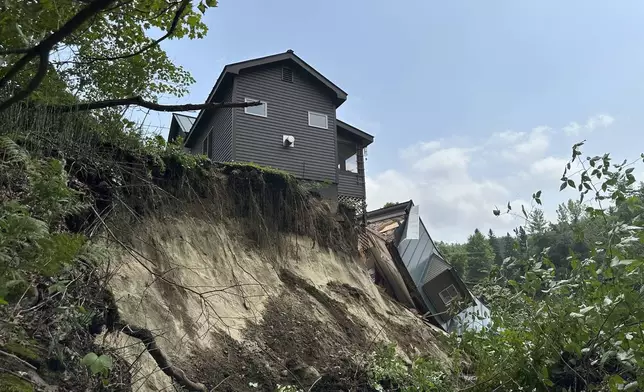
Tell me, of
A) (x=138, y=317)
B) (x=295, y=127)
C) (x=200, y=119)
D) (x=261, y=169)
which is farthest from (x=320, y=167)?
(x=138, y=317)

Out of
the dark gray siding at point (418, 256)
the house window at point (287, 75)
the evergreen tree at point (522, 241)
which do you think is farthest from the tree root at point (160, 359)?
the house window at point (287, 75)

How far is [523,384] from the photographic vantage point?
370cm

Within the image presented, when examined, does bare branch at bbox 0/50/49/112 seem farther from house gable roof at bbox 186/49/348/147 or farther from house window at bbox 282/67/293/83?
house window at bbox 282/67/293/83

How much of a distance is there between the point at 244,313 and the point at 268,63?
11.6m

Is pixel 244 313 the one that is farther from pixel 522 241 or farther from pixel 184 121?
pixel 184 121

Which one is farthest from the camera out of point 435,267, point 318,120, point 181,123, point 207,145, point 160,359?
point 181,123

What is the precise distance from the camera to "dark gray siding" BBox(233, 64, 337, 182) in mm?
16172

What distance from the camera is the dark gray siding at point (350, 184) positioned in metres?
18.1

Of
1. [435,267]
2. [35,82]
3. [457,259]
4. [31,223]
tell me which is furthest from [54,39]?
[457,259]

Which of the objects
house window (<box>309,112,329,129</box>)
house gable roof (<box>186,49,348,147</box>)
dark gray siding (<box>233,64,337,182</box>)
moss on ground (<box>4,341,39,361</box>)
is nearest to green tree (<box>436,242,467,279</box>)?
dark gray siding (<box>233,64,337,182</box>)

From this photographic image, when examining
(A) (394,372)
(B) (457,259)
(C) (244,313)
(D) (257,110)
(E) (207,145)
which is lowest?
(A) (394,372)

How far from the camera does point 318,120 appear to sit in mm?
17906

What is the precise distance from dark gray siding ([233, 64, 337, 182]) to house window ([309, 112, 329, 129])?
0.14 m

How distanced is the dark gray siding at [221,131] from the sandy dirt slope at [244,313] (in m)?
6.91
